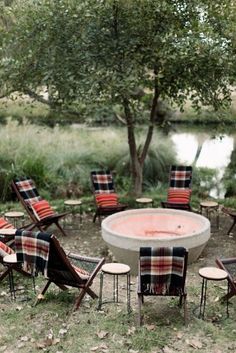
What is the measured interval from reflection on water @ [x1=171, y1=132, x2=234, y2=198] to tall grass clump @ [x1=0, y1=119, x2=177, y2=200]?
1.92 metres

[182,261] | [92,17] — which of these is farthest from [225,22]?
[182,261]

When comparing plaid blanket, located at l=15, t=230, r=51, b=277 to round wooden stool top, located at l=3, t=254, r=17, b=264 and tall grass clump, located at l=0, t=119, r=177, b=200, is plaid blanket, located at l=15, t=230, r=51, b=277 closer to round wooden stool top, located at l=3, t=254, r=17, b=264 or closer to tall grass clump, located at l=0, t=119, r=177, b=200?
round wooden stool top, located at l=3, t=254, r=17, b=264

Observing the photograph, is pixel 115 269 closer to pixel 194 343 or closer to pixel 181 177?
pixel 194 343

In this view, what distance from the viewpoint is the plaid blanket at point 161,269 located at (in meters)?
5.01

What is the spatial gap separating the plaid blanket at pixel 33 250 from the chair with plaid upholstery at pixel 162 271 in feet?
3.28

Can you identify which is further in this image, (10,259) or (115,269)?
(10,259)

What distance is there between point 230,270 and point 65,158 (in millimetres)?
6807

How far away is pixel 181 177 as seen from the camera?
9562mm

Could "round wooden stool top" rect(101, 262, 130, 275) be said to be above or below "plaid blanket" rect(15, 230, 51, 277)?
below

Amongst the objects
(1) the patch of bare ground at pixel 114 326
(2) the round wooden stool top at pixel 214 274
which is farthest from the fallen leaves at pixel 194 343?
(2) the round wooden stool top at pixel 214 274

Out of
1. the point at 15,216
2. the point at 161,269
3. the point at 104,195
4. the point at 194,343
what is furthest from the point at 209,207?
the point at 194,343

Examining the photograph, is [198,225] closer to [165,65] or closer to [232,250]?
[232,250]

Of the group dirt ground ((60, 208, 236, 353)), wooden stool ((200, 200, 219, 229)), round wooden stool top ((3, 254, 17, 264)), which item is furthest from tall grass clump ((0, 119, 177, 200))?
round wooden stool top ((3, 254, 17, 264))

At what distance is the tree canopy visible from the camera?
26.2 feet
